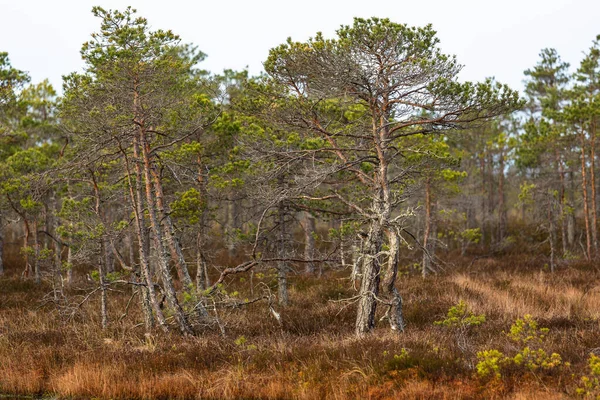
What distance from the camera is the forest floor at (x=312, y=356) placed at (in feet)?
25.5

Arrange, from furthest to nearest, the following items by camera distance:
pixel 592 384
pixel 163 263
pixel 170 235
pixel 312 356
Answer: pixel 170 235
pixel 163 263
pixel 312 356
pixel 592 384

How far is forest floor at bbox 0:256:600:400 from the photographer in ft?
25.5

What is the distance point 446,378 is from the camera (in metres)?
7.85

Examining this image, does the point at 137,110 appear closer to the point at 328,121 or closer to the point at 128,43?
the point at 128,43

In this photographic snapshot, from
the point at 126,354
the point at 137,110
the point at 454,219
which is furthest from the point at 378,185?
the point at 454,219

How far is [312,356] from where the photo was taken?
Result: 9.24m

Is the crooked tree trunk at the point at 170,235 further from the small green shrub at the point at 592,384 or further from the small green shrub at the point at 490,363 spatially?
the small green shrub at the point at 592,384

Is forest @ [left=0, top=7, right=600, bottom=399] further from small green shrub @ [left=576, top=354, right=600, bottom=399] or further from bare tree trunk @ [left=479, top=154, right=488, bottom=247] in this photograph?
bare tree trunk @ [left=479, top=154, right=488, bottom=247]

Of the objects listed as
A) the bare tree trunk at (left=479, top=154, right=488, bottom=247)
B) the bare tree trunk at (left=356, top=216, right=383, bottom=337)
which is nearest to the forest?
the bare tree trunk at (left=356, top=216, right=383, bottom=337)

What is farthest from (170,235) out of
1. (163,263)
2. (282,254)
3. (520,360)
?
(520,360)

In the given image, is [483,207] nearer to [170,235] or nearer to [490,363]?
[170,235]

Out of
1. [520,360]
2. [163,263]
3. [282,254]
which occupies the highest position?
[163,263]

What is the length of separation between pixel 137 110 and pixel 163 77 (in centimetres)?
128

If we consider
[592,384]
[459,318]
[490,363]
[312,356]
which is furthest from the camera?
[459,318]
